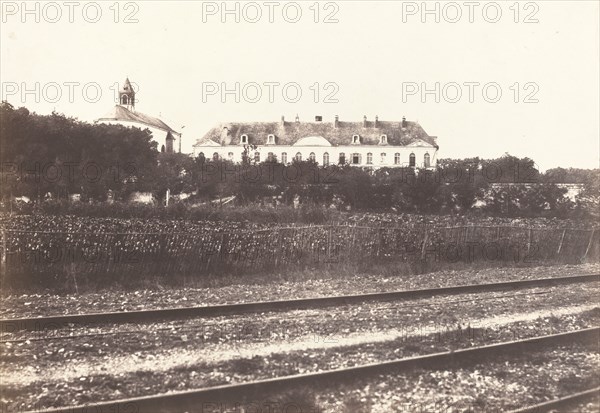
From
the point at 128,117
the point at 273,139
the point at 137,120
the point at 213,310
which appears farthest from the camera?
the point at 137,120

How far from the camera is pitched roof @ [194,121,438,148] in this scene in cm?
7312

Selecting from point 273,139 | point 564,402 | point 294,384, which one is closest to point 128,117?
point 273,139

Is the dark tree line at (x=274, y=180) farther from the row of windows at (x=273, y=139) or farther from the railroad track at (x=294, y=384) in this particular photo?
the row of windows at (x=273, y=139)

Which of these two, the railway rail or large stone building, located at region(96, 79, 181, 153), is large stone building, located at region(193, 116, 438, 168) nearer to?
large stone building, located at region(96, 79, 181, 153)

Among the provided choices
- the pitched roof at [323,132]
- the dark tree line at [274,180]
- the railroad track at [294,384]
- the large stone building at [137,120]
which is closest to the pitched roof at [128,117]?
the large stone building at [137,120]

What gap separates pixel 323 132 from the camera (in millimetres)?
73750

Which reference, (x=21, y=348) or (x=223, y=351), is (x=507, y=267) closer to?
(x=223, y=351)

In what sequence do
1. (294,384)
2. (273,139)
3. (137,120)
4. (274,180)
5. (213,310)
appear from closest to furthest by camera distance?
1. (294,384)
2. (213,310)
3. (274,180)
4. (273,139)
5. (137,120)

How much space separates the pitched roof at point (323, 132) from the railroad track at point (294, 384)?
216 ft

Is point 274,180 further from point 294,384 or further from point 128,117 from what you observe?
point 128,117

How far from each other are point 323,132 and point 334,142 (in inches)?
94.6

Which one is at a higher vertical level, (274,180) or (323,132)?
(323,132)

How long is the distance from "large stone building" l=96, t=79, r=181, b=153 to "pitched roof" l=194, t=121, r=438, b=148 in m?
10.9

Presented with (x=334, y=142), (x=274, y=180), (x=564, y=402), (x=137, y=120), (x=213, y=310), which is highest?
(x=137, y=120)
